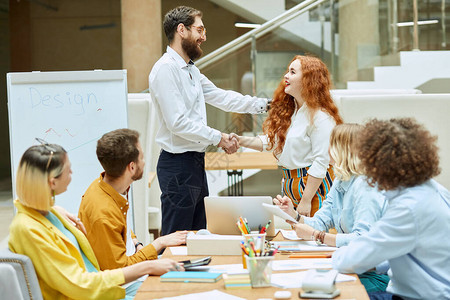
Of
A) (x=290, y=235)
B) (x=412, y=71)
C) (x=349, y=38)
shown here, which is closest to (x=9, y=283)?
(x=290, y=235)

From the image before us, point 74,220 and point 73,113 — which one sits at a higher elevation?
point 73,113

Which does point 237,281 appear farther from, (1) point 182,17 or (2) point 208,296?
(1) point 182,17

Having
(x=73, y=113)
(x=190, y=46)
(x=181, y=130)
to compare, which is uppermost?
(x=190, y=46)

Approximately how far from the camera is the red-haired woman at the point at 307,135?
3.63 m

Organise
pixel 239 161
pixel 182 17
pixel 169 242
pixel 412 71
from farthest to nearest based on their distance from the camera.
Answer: pixel 412 71 → pixel 239 161 → pixel 182 17 → pixel 169 242

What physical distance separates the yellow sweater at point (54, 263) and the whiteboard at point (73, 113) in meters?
1.73

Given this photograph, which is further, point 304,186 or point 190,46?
point 190,46

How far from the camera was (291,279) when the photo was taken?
2139 millimetres

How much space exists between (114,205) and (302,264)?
82cm

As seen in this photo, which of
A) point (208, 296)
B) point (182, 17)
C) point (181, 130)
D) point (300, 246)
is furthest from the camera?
point (182, 17)

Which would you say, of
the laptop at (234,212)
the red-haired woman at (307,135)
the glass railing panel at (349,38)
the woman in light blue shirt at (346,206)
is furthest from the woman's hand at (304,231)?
the glass railing panel at (349,38)

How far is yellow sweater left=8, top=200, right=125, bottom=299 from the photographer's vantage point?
2.09 m

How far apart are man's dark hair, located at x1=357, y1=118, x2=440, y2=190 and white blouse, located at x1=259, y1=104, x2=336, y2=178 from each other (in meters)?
1.41

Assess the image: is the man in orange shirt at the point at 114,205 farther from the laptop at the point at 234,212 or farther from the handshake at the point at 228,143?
the handshake at the point at 228,143
